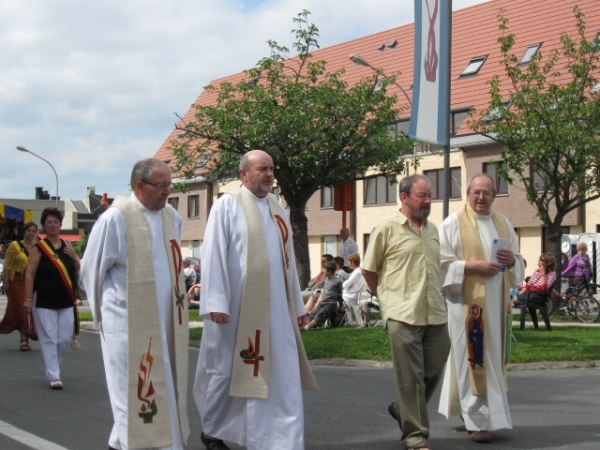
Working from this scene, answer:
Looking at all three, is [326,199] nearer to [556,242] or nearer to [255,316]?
[556,242]

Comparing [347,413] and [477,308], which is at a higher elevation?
[477,308]

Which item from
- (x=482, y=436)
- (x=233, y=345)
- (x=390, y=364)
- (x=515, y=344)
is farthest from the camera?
(x=515, y=344)

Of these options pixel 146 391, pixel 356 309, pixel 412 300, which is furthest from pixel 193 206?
pixel 146 391

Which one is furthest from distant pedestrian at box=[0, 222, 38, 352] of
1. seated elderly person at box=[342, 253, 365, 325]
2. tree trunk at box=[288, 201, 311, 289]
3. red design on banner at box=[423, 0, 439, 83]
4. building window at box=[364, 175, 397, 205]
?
building window at box=[364, 175, 397, 205]

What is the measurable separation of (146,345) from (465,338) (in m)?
2.68

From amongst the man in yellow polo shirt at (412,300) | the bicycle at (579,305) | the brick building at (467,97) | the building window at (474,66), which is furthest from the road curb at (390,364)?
the building window at (474,66)

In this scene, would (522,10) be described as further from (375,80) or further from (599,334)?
(599,334)

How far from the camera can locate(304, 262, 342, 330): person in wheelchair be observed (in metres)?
18.5

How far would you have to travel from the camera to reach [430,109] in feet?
38.4

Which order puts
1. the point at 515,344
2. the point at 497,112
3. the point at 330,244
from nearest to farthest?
the point at 515,344, the point at 497,112, the point at 330,244

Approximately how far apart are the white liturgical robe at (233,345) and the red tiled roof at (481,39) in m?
33.5

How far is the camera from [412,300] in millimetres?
6973

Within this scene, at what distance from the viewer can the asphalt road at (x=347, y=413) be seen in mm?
7309

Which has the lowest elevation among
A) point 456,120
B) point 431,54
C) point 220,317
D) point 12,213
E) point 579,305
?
point 579,305
